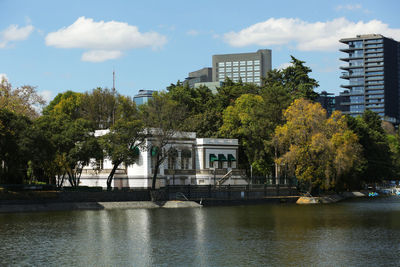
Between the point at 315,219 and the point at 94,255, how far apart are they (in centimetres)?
2804

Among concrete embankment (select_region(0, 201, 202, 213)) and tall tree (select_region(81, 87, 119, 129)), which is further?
tall tree (select_region(81, 87, 119, 129))

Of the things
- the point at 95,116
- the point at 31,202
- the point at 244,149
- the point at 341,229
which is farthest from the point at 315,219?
the point at 95,116

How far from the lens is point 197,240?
127ft

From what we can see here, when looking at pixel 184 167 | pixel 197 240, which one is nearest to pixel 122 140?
pixel 184 167

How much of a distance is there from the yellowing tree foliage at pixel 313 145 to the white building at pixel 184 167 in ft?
33.5

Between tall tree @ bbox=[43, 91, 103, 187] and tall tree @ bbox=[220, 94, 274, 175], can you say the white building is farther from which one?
tall tree @ bbox=[43, 91, 103, 187]

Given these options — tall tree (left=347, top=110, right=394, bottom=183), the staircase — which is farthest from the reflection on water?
tall tree (left=347, top=110, right=394, bottom=183)

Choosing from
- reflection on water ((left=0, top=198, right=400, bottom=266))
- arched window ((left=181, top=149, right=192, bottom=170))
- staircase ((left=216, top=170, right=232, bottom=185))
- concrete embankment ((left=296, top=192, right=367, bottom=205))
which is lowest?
concrete embankment ((left=296, top=192, right=367, bottom=205))

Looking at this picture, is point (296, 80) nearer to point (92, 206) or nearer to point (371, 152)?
point (371, 152)

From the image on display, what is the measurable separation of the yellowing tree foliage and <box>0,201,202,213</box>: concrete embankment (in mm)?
17055

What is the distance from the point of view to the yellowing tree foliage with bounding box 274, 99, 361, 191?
81438 millimetres

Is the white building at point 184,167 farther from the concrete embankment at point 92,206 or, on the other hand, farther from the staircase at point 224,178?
the concrete embankment at point 92,206

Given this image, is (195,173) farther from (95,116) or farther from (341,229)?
(341,229)

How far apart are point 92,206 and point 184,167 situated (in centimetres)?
2360
